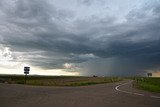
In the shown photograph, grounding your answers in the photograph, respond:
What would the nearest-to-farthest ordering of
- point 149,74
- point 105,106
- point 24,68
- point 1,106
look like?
point 1,106
point 105,106
point 24,68
point 149,74

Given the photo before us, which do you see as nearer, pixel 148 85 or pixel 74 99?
pixel 74 99

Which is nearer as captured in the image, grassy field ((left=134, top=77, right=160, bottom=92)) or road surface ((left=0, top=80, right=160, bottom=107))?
road surface ((left=0, top=80, right=160, bottom=107))

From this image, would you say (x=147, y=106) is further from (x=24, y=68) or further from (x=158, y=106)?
(x=24, y=68)

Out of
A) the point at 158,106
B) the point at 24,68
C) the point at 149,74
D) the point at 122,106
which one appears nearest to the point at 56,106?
the point at 122,106

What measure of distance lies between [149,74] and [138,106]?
231 ft

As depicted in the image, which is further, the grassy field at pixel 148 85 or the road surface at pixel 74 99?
the grassy field at pixel 148 85

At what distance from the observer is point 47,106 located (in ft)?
42.7

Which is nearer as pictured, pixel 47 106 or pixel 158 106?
pixel 47 106

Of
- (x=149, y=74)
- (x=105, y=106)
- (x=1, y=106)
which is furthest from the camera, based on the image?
(x=149, y=74)

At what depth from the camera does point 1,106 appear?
42.0 ft

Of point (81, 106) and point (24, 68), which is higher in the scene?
point (24, 68)

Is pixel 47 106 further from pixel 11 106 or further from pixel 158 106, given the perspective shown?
pixel 158 106

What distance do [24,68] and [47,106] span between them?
39.2 meters

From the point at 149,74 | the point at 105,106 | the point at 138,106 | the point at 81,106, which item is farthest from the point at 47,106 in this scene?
the point at 149,74
